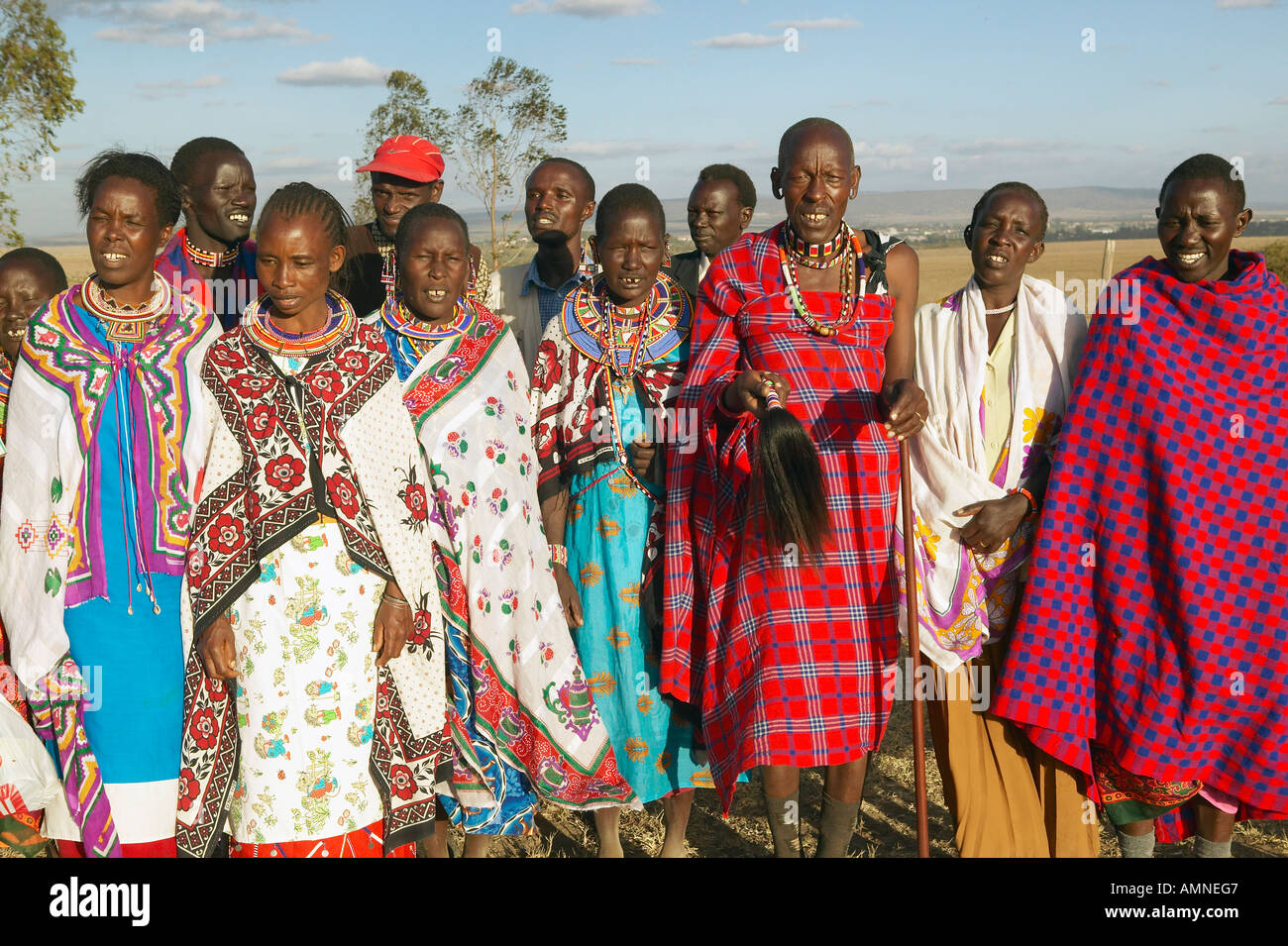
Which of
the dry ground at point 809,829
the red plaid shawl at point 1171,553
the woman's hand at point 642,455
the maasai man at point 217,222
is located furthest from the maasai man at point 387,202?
the red plaid shawl at point 1171,553

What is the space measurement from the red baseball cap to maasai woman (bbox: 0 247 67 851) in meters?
1.44

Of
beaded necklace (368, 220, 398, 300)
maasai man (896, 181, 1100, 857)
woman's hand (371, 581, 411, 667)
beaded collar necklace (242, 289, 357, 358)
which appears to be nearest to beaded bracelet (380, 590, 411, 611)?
woman's hand (371, 581, 411, 667)

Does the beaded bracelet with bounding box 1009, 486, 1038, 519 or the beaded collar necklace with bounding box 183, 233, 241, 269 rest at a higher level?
the beaded collar necklace with bounding box 183, 233, 241, 269

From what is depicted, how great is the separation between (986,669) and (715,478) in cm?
127

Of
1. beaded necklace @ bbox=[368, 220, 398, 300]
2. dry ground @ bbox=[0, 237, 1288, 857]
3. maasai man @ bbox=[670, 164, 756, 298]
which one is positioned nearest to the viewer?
beaded necklace @ bbox=[368, 220, 398, 300]

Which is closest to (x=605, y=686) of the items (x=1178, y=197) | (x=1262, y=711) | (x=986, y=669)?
(x=986, y=669)

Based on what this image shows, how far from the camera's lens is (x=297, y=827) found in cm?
333

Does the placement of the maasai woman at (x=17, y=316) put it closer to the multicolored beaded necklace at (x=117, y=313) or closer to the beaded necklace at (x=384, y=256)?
the multicolored beaded necklace at (x=117, y=313)

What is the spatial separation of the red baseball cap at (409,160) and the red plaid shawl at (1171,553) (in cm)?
306

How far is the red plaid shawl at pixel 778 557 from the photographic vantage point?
Answer: 3830 mm

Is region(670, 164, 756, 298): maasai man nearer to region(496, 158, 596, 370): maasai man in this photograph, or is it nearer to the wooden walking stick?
region(496, 158, 596, 370): maasai man

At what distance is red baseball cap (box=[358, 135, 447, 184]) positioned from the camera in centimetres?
501

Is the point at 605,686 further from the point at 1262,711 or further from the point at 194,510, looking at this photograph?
the point at 1262,711

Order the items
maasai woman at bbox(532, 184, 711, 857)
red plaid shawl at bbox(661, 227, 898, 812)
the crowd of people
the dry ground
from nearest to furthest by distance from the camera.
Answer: the crowd of people
red plaid shawl at bbox(661, 227, 898, 812)
maasai woman at bbox(532, 184, 711, 857)
the dry ground
